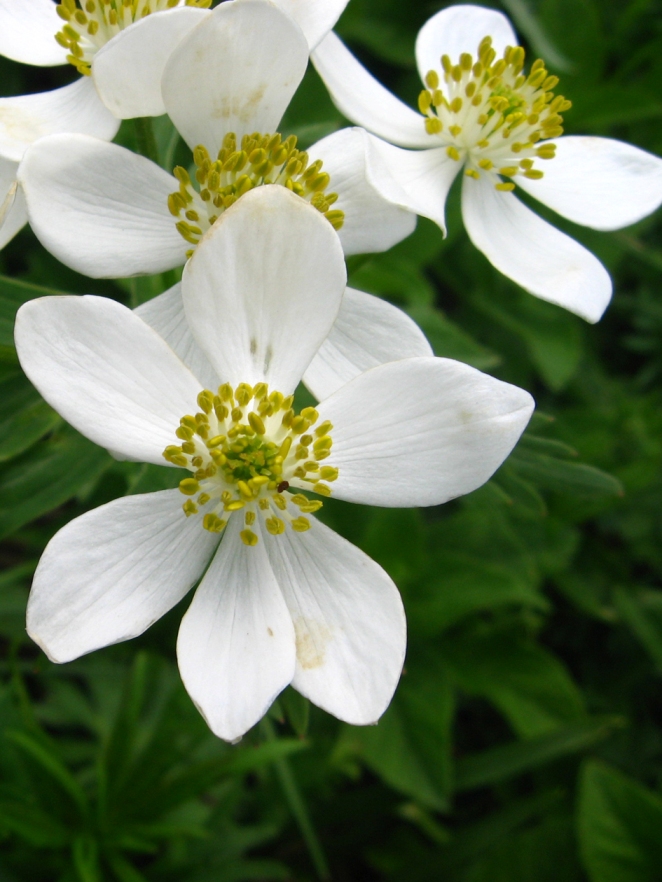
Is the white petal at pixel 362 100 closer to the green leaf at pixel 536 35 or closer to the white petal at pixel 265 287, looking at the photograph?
the white petal at pixel 265 287

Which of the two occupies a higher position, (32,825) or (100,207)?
(100,207)

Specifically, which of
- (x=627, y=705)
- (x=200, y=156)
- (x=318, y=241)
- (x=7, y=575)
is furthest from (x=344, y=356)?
(x=627, y=705)

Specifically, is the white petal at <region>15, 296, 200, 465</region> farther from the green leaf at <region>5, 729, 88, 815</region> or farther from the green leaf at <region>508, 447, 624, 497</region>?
the green leaf at <region>5, 729, 88, 815</region>

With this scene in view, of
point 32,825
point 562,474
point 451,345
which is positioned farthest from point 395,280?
point 32,825

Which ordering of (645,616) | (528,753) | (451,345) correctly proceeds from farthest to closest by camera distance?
(645,616), (528,753), (451,345)

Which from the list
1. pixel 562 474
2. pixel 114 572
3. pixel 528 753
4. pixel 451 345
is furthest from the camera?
pixel 528 753

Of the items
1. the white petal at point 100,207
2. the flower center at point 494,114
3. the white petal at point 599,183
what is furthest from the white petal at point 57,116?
the white petal at point 599,183

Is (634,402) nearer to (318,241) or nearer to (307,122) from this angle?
(307,122)

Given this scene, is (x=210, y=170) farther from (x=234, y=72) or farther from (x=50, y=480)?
(x=50, y=480)

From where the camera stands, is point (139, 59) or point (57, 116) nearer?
point (139, 59)
